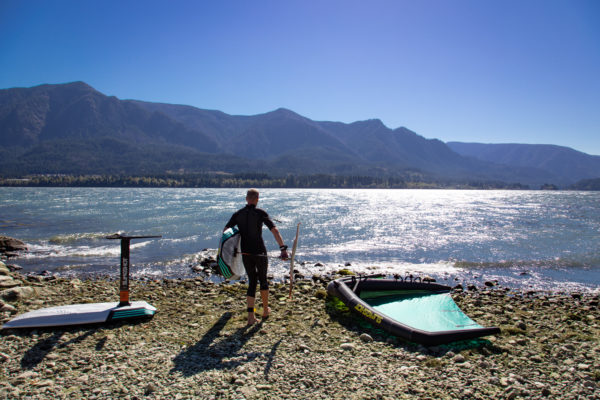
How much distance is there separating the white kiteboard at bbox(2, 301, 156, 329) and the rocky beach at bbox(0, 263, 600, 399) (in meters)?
0.16

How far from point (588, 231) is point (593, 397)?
50.8m

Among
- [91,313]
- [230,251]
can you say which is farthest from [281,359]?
[91,313]

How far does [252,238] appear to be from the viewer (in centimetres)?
912

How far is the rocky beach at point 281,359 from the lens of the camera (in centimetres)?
642

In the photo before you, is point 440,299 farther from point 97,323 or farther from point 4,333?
point 4,333

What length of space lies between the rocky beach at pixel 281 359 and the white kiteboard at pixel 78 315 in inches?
6.5

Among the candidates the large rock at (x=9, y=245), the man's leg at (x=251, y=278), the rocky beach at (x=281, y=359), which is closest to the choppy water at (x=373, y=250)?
the large rock at (x=9, y=245)

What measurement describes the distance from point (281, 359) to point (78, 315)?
5.17 metres

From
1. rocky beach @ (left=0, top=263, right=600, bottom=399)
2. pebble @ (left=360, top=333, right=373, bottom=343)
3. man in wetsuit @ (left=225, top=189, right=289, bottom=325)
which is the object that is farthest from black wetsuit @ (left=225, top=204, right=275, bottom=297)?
pebble @ (left=360, top=333, right=373, bottom=343)

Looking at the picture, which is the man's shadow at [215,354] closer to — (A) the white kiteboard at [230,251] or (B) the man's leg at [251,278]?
(B) the man's leg at [251,278]

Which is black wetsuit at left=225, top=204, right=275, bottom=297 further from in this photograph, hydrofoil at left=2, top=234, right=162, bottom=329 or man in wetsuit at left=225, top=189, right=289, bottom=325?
hydrofoil at left=2, top=234, right=162, bottom=329

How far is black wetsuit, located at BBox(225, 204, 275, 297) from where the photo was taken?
9102 mm

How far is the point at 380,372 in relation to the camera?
283 inches

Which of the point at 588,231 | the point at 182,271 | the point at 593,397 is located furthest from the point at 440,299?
the point at 588,231
